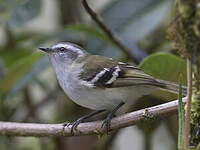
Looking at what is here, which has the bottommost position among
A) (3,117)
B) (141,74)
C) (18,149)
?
(18,149)

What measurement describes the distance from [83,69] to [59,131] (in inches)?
15.7

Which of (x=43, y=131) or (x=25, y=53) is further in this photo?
(x=25, y=53)

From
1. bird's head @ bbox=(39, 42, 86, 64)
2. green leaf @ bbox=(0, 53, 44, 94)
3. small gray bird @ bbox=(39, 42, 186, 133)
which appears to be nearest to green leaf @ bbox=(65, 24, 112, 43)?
bird's head @ bbox=(39, 42, 86, 64)

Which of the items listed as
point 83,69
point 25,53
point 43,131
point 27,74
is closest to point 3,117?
point 27,74

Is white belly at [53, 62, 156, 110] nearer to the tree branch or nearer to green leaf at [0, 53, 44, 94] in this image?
the tree branch

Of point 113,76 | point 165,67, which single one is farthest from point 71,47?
point 165,67

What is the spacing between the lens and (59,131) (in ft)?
4.41

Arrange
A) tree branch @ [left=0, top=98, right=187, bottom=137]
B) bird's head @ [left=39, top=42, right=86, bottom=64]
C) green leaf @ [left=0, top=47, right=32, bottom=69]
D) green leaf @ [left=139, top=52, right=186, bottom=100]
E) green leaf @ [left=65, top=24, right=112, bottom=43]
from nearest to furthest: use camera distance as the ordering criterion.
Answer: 1. tree branch @ [left=0, top=98, right=187, bottom=137]
2. green leaf @ [left=139, top=52, right=186, bottom=100]
3. bird's head @ [left=39, top=42, right=86, bottom=64]
4. green leaf @ [left=65, top=24, right=112, bottom=43]
5. green leaf @ [left=0, top=47, right=32, bottom=69]

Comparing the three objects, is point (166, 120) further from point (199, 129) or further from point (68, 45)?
point (199, 129)

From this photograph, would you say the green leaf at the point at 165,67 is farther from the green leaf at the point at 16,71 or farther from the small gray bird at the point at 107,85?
the green leaf at the point at 16,71

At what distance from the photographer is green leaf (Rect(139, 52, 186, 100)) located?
4.99 feet

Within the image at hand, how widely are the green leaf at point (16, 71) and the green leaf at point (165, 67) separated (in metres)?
0.60

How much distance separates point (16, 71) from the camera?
196cm

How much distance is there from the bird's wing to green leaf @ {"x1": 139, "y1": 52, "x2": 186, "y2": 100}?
47 millimetres
